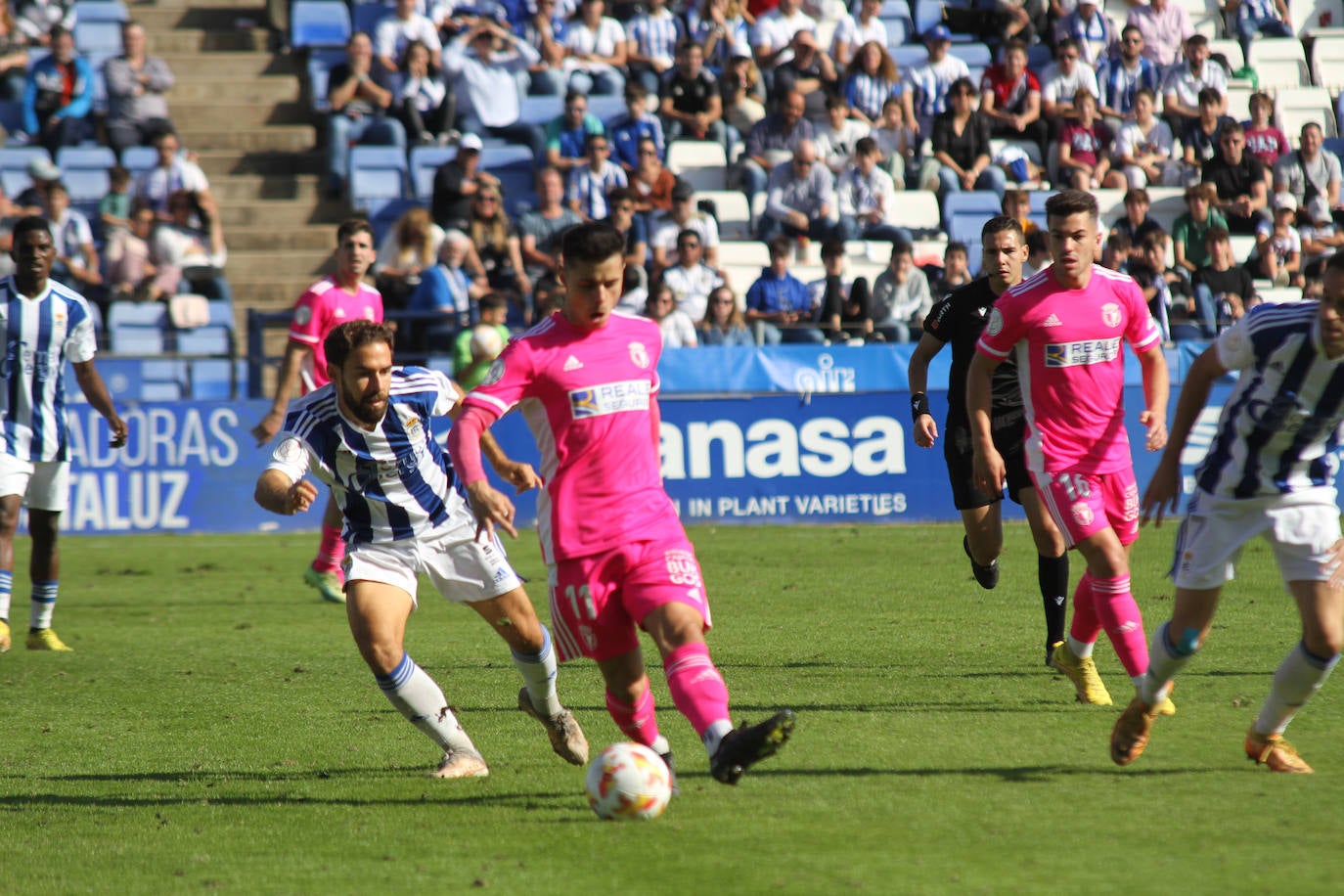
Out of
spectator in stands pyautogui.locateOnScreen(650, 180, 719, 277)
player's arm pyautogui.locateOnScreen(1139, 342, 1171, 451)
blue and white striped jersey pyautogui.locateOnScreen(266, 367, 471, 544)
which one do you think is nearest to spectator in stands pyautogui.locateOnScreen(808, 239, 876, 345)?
spectator in stands pyautogui.locateOnScreen(650, 180, 719, 277)

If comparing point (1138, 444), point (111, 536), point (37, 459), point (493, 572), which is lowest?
point (111, 536)

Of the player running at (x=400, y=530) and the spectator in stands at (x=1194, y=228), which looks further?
the spectator in stands at (x=1194, y=228)

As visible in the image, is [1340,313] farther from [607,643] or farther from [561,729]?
[561,729]

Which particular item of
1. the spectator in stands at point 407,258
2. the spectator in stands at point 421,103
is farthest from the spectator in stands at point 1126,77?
the spectator in stands at point 407,258

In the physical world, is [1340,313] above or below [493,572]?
above

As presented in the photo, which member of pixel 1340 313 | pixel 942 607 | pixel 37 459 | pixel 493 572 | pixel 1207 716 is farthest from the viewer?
pixel 942 607

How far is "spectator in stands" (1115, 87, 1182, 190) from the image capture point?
1942cm

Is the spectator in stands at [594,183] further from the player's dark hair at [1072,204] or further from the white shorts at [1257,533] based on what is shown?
the white shorts at [1257,533]

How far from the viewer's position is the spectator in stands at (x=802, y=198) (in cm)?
1784

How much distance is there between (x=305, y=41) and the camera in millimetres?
21125

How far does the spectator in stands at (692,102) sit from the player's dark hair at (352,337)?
1407cm

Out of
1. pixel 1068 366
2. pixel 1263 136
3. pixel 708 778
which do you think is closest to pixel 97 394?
pixel 708 778

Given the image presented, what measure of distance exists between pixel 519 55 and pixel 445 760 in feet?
50.9

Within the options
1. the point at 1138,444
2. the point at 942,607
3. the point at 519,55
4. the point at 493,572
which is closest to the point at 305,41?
the point at 519,55
